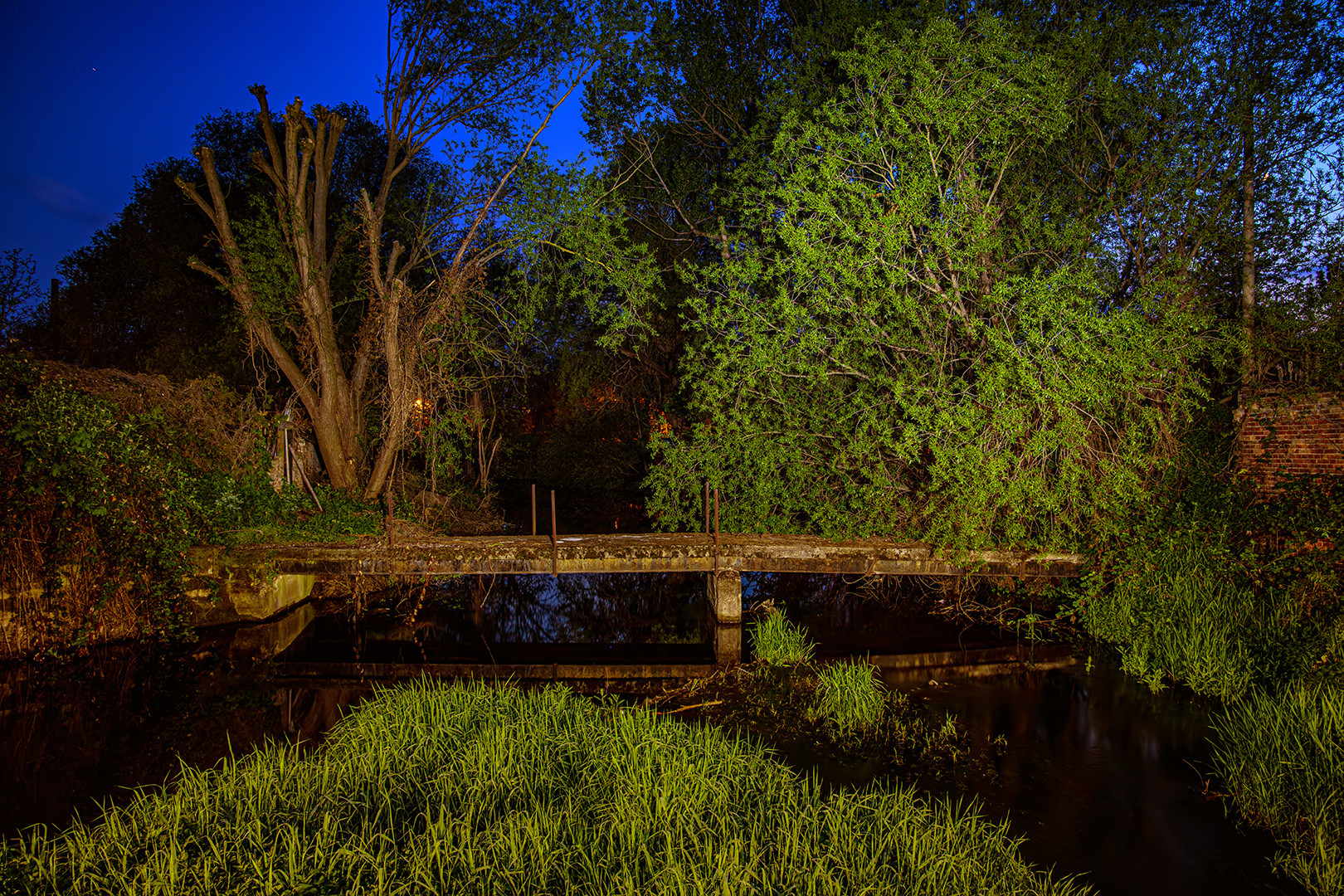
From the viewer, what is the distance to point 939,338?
9.65m

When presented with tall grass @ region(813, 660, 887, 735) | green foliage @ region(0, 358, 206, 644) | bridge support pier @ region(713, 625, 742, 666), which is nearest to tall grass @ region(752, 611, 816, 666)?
bridge support pier @ region(713, 625, 742, 666)

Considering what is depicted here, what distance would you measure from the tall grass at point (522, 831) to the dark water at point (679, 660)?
2.45ft

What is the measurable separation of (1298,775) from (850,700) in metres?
3.32

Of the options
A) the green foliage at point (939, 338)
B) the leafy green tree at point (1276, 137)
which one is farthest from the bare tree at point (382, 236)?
the leafy green tree at point (1276, 137)

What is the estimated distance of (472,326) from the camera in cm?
1277

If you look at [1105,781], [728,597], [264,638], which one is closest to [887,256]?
[728,597]

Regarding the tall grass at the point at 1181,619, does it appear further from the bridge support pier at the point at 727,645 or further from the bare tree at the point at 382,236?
the bare tree at the point at 382,236

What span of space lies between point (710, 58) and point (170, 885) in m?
14.8

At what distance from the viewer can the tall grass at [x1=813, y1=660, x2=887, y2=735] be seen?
6742mm

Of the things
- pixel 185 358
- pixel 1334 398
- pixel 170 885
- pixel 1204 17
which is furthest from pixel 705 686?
pixel 185 358

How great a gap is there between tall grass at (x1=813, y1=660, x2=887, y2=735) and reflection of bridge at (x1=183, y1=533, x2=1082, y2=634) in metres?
Result: 1.93

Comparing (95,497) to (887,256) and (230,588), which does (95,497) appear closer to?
(230,588)

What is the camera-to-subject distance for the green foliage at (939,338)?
8.02 metres

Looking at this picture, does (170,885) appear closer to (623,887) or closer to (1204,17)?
(623,887)
